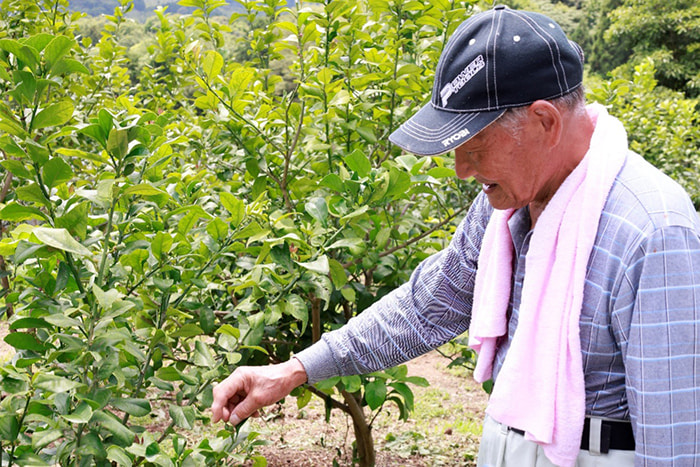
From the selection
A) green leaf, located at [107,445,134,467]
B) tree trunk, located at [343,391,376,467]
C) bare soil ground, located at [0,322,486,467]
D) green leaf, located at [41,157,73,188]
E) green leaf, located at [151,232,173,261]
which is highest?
green leaf, located at [41,157,73,188]

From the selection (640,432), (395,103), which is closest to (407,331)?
(640,432)

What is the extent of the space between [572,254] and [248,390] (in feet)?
3.21

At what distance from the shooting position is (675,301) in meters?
1.38

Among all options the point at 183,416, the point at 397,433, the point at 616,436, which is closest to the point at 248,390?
the point at 183,416

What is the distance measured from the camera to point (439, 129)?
161 centimetres

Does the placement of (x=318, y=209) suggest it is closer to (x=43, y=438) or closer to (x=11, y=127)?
(x=11, y=127)

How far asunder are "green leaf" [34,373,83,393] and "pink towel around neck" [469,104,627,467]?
1.00m

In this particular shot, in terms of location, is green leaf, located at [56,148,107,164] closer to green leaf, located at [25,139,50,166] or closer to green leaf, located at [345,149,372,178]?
green leaf, located at [25,139,50,166]

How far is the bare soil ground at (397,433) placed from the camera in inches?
158

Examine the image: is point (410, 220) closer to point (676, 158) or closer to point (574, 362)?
point (574, 362)

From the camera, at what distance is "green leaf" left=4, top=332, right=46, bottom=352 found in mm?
1743

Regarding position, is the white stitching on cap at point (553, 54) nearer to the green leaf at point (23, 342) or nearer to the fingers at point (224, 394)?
the fingers at point (224, 394)

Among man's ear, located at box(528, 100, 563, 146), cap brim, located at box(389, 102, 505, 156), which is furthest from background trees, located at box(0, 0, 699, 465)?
man's ear, located at box(528, 100, 563, 146)

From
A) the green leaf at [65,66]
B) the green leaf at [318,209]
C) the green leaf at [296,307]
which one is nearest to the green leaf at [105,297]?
the green leaf at [65,66]
